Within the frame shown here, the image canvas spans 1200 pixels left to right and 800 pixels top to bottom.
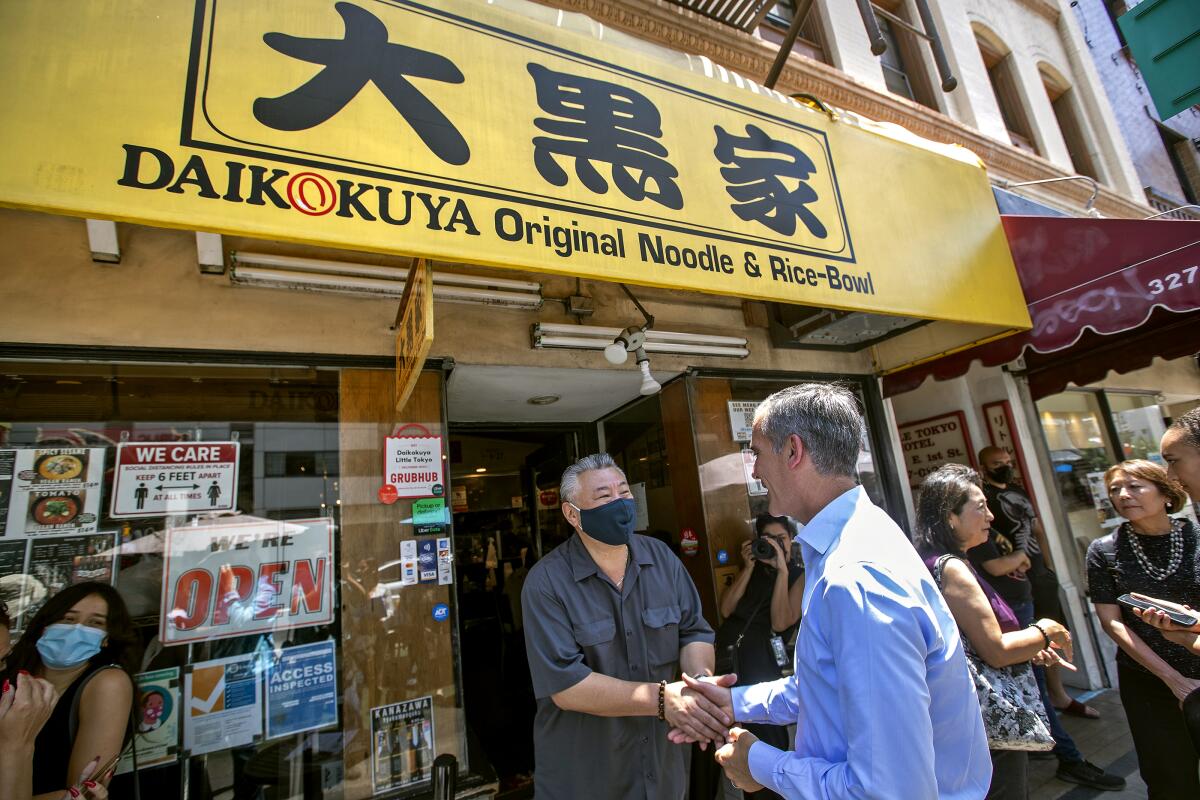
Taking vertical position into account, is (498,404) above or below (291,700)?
above

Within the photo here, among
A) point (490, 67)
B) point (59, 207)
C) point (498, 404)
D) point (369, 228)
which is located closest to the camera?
point (59, 207)

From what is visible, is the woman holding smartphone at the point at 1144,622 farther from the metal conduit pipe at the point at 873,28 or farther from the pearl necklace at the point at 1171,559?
the metal conduit pipe at the point at 873,28

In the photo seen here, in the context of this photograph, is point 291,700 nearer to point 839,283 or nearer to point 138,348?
point 138,348

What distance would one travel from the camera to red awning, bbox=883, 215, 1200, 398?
3.45 meters

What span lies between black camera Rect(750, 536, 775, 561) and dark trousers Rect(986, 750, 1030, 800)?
157 cm

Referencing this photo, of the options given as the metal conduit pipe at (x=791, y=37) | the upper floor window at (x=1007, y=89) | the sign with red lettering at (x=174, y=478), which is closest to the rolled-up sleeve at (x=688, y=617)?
the sign with red lettering at (x=174, y=478)

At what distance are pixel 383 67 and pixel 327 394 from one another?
6.03ft

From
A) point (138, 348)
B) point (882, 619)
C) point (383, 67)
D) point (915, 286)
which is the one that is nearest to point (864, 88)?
point (915, 286)

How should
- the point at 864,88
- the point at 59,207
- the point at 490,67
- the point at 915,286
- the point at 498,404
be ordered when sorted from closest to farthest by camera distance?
1. the point at 59,207
2. the point at 490,67
3. the point at 915,286
4. the point at 498,404
5. the point at 864,88

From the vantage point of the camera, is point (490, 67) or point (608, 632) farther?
point (490, 67)

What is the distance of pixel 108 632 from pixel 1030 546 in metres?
6.18

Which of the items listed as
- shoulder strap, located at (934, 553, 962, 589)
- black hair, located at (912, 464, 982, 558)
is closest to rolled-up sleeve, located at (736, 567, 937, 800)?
shoulder strap, located at (934, 553, 962, 589)

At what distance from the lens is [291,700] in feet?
9.27

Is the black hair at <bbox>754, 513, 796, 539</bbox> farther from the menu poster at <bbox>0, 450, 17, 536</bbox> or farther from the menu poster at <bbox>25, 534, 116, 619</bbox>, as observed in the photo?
the menu poster at <bbox>0, 450, 17, 536</bbox>
